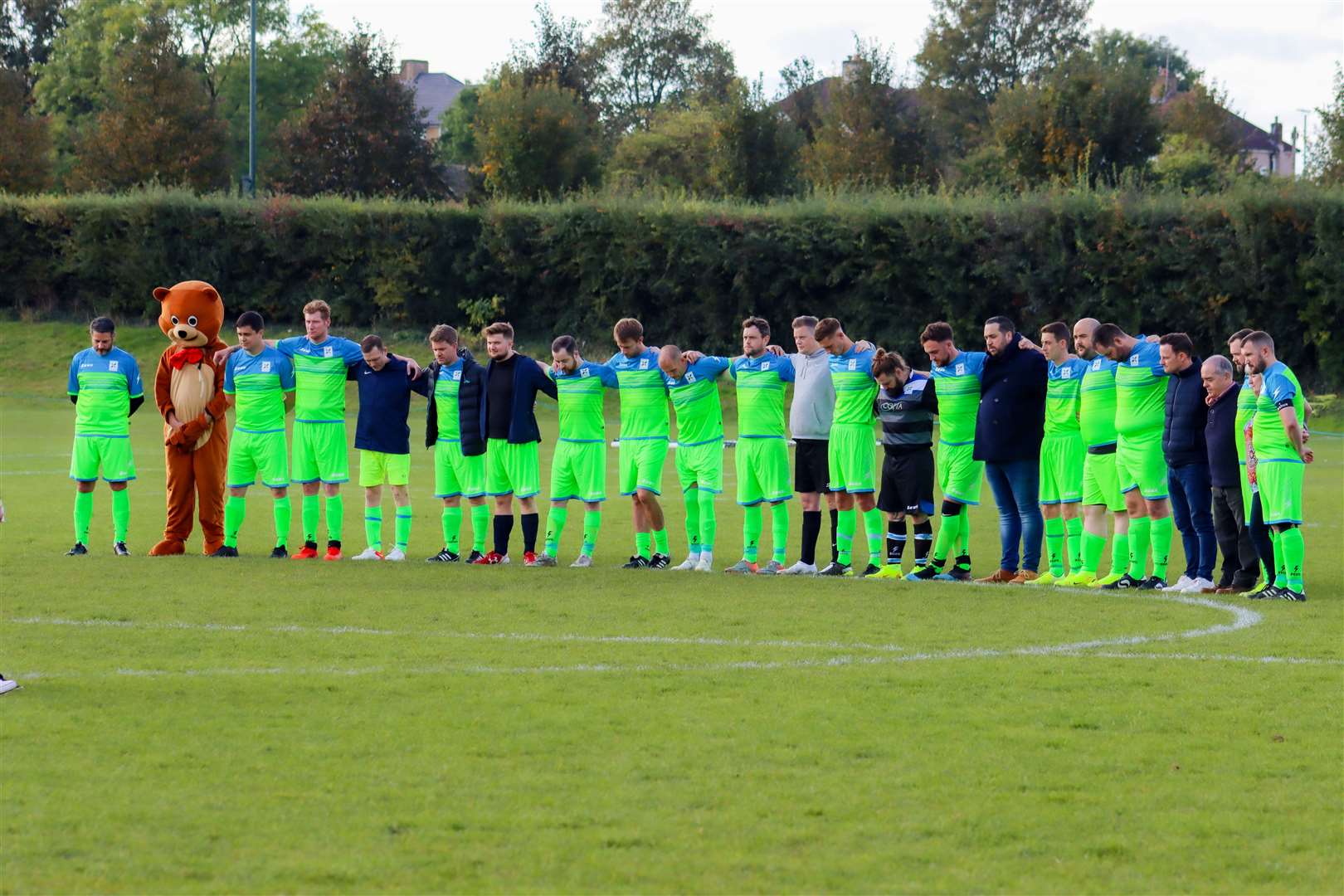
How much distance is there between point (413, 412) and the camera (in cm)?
3331

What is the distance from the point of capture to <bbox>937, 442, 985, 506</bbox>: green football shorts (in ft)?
41.1

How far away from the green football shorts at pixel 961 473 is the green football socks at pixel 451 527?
384 cm

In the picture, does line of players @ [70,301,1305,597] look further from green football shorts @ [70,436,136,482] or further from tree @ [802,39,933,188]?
tree @ [802,39,933,188]

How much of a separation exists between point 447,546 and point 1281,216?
22560mm

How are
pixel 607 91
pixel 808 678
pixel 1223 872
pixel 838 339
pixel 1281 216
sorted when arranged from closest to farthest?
1. pixel 1223 872
2. pixel 808 678
3. pixel 838 339
4. pixel 1281 216
5. pixel 607 91

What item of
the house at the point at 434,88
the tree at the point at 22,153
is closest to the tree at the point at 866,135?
the tree at the point at 22,153

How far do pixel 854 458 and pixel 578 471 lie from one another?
2.15m

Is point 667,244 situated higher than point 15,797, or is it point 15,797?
point 667,244

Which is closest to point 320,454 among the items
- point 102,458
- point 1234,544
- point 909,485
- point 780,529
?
point 102,458

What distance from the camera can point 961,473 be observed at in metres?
12.6

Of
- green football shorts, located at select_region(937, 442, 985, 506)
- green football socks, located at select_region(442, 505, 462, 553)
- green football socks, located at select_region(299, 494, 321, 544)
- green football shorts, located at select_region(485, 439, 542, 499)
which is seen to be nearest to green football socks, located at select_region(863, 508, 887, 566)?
green football shorts, located at select_region(937, 442, 985, 506)

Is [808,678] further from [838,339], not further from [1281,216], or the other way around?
[1281,216]

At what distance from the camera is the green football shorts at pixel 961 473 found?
12.5 meters

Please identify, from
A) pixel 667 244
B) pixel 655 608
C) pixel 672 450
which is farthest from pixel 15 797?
pixel 667 244
